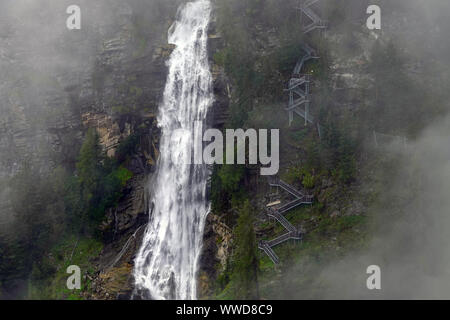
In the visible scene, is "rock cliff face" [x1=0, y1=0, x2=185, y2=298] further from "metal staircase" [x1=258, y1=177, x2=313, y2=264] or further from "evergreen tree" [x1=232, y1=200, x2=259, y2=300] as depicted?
"metal staircase" [x1=258, y1=177, x2=313, y2=264]

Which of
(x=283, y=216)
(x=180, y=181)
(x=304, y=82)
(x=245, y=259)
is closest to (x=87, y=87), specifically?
(x=180, y=181)

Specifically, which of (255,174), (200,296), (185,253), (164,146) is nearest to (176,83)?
(164,146)

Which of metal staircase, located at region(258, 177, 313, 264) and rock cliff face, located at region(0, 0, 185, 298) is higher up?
rock cliff face, located at region(0, 0, 185, 298)

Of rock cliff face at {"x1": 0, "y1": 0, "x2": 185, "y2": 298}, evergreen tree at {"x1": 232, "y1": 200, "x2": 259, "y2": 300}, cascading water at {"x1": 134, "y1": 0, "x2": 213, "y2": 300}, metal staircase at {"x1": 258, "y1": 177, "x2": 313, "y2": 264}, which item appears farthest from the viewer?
rock cliff face at {"x1": 0, "y1": 0, "x2": 185, "y2": 298}

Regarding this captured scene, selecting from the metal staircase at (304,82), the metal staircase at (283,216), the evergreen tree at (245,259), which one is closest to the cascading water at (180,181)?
the evergreen tree at (245,259)

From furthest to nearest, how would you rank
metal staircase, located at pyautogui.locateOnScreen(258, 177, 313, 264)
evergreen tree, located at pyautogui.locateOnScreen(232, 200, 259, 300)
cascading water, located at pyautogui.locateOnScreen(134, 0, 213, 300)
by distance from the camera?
cascading water, located at pyautogui.locateOnScreen(134, 0, 213, 300), metal staircase, located at pyautogui.locateOnScreen(258, 177, 313, 264), evergreen tree, located at pyautogui.locateOnScreen(232, 200, 259, 300)

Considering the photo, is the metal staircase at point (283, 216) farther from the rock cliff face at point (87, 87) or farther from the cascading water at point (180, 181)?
the rock cliff face at point (87, 87)

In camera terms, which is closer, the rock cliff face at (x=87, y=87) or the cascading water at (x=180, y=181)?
the cascading water at (x=180, y=181)

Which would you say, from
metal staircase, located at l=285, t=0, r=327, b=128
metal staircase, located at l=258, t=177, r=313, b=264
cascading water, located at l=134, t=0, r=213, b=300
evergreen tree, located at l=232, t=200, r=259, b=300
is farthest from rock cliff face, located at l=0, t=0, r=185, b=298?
metal staircase, located at l=285, t=0, r=327, b=128

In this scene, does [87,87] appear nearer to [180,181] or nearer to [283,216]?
[180,181]
